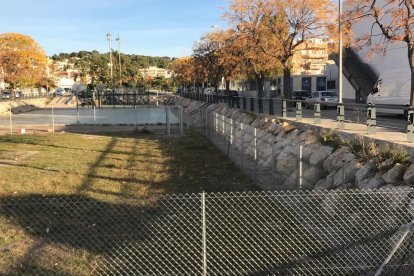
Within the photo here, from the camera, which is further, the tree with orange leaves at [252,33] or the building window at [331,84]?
the building window at [331,84]

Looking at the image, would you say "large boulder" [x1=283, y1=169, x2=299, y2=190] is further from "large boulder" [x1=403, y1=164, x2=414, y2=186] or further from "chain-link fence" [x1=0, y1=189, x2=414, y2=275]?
"large boulder" [x1=403, y1=164, x2=414, y2=186]

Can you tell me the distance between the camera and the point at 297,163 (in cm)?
1254

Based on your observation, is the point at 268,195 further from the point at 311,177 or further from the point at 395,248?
the point at 395,248

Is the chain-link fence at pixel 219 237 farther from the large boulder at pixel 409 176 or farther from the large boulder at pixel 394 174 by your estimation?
the large boulder at pixel 394 174

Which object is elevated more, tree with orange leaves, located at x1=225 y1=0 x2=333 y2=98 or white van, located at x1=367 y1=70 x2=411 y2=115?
tree with orange leaves, located at x1=225 y1=0 x2=333 y2=98

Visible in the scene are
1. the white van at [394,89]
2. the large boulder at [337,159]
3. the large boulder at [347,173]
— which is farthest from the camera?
the white van at [394,89]

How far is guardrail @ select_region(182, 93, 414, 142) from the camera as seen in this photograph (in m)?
11.9

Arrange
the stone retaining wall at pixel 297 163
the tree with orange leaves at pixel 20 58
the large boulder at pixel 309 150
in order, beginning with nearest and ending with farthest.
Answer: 1. the stone retaining wall at pixel 297 163
2. the large boulder at pixel 309 150
3. the tree with orange leaves at pixel 20 58

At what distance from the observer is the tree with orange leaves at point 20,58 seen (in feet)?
231

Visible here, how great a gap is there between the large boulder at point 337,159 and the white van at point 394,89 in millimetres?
14246

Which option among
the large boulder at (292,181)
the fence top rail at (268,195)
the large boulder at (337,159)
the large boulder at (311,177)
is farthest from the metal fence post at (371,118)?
the fence top rail at (268,195)

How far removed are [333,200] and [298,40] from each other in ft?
69.7

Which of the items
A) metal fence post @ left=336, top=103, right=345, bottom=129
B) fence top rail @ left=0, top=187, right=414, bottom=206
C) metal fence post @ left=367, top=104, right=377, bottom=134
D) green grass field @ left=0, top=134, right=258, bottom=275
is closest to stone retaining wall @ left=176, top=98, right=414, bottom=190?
fence top rail @ left=0, top=187, right=414, bottom=206

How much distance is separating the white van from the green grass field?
9.95 m
